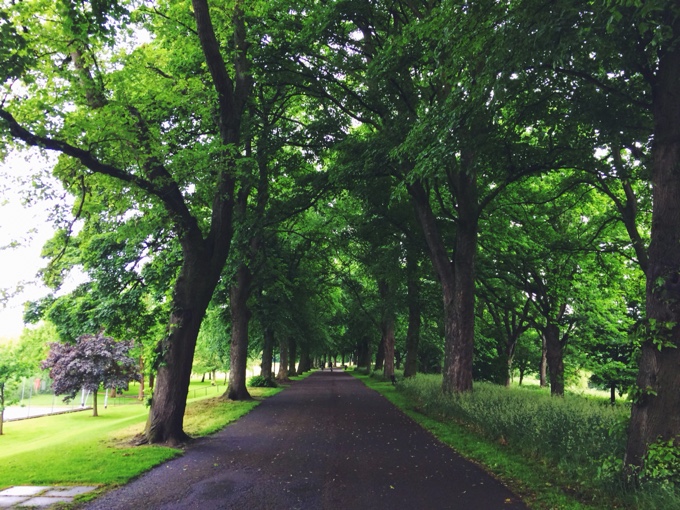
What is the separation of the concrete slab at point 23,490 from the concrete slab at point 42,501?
31cm

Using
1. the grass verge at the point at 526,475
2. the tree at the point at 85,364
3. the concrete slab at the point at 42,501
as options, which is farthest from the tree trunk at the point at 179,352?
the tree at the point at 85,364

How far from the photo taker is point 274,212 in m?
14.3

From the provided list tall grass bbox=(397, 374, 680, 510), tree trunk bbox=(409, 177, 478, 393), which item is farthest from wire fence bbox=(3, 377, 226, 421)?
tall grass bbox=(397, 374, 680, 510)

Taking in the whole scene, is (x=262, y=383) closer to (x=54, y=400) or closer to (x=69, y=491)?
(x=54, y=400)

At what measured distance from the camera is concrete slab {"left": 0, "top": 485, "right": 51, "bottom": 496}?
19.0ft

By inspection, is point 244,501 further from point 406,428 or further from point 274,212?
point 274,212

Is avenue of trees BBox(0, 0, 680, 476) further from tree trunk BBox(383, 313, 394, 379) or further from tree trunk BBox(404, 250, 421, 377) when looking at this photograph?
tree trunk BBox(383, 313, 394, 379)

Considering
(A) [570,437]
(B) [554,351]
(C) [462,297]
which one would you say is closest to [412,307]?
(B) [554,351]

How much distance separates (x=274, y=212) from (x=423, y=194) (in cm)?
495

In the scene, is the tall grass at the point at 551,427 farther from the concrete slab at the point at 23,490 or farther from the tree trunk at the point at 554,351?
the tree trunk at the point at 554,351

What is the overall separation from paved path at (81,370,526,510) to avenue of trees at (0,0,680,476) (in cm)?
214

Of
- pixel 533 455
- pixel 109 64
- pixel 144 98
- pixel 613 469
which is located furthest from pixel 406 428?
pixel 109 64

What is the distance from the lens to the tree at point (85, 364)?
2606cm

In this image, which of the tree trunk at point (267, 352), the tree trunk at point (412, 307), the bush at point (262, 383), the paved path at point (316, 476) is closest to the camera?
the paved path at point (316, 476)
